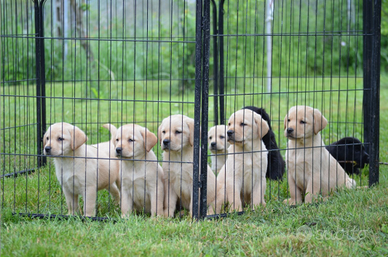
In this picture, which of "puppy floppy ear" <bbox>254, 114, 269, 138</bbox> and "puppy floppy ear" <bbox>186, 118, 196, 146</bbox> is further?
"puppy floppy ear" <bbox>254, 114, 269, 138</bbox>

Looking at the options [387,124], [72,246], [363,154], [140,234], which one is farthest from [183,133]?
[387,124]

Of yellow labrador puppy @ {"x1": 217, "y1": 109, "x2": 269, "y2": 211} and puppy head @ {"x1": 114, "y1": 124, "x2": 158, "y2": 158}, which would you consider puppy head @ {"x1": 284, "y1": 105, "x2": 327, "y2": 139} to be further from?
puppy head @ {"x1": 114, "y1": 124, "x2": 158, "y2": 158}

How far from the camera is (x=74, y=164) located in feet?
13.8

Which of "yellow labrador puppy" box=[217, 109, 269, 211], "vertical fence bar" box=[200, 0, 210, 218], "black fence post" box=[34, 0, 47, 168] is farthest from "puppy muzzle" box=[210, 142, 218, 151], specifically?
"black fence post" box=[34, 0, 47, 168]

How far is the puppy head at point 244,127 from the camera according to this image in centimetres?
434

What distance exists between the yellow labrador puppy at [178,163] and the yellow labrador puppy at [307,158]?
2.96 ft

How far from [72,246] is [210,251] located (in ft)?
3.08

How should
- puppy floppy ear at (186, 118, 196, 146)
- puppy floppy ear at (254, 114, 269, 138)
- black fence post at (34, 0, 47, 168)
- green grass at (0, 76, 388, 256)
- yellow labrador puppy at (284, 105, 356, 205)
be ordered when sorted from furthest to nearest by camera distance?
black fence post at (34, 0, 47, 168)
yellow labrador puppy at (284, 105, 356, 205)
puppy floppy ear at (254, 114, 269, 138)
puppy floppy ear at (186, 118, 196, 146)
green grass at (0, 76, 388, 256)

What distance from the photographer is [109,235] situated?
3.31 metres

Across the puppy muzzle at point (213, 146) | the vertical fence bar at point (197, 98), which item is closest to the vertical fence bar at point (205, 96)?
the vertical fence bar at point (197, 98)

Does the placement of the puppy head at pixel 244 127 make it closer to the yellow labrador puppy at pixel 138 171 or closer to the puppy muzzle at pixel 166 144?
the puppy muzzle at pixel 166 144

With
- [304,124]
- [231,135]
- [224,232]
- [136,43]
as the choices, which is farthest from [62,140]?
[136,43]

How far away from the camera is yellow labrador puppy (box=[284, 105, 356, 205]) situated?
453 cm

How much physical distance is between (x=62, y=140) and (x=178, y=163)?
1.07 metres
